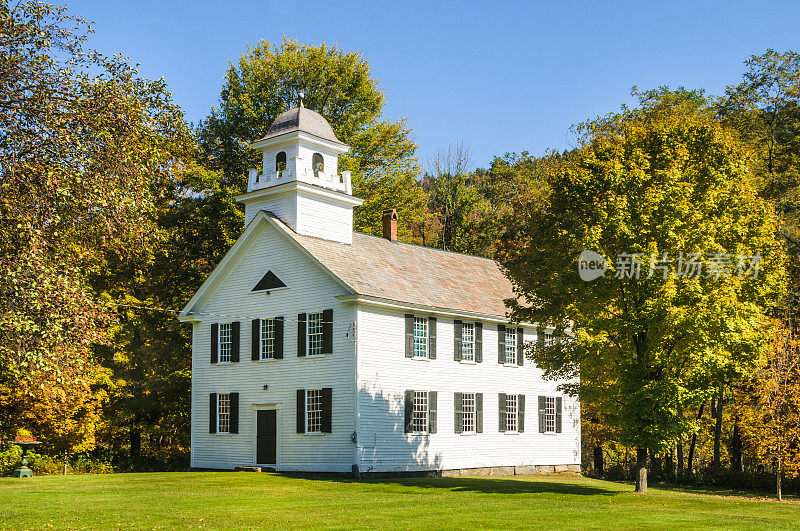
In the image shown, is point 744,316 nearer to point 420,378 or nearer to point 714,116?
point 420,378

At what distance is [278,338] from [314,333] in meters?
1.76

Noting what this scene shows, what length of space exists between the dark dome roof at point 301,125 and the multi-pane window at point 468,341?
8610 millimetres

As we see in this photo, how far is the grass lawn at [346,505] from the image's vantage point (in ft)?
53.8

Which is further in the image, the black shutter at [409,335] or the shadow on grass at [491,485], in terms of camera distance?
the black shutter at [409,335]

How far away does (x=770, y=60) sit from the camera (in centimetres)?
3766

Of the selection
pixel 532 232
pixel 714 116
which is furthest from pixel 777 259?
pixel 714 116

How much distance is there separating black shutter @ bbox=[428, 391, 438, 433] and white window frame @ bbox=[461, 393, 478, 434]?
5.01 ft

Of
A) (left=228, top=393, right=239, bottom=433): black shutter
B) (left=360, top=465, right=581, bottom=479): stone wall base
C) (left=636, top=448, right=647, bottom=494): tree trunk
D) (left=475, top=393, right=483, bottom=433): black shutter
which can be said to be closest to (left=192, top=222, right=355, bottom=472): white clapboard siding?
(left=228, top=393, right=239, bottom=433): black shutter

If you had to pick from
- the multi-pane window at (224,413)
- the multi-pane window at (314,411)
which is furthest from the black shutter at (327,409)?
the multi-pane window at (224,413)

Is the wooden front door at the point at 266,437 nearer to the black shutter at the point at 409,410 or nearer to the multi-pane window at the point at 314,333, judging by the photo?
the multi-pane window at the point at 314,333

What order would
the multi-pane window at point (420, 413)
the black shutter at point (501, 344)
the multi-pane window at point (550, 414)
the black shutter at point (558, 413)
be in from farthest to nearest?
1. the black shutter at point (558, 413)
2. the multi-pane window at point (550, 414)
3. the black shutter at point (501, 344)
4. the multi-pane window at point (420, 413)

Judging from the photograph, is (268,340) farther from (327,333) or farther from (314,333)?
(327,333)

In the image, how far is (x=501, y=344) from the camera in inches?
1334

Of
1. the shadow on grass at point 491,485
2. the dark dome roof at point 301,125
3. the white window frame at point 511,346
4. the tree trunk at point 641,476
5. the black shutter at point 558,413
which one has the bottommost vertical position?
the shadow on grass at point 491,485
